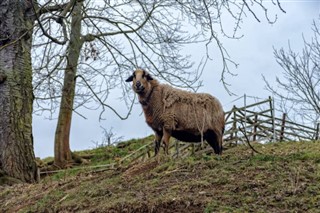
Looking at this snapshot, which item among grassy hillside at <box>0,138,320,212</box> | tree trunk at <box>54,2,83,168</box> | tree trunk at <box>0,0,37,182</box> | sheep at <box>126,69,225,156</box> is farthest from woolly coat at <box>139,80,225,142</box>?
tree trunk at <box>54,2,83,168</box>

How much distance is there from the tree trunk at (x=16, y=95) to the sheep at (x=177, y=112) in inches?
92.1

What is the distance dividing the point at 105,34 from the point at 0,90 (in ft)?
19.2

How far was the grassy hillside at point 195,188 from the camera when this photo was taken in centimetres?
581

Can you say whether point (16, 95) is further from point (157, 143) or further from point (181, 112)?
point (181, 112)

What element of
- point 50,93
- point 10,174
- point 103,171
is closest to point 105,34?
point 50,93

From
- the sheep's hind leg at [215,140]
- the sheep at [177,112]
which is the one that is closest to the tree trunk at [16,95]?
the sheep at [177,112]

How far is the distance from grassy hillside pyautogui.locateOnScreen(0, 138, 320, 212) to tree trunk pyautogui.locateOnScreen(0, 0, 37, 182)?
260 cm

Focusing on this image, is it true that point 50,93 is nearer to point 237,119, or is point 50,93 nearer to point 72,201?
point 237,119

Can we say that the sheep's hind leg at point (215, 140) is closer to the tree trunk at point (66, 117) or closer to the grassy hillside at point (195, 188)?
the grassy hillside at point (195, 188)

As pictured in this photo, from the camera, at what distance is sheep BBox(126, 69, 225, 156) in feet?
33.3

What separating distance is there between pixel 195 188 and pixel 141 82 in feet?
14.0

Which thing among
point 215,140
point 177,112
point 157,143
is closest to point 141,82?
point 177,112

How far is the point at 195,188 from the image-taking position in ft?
21.1

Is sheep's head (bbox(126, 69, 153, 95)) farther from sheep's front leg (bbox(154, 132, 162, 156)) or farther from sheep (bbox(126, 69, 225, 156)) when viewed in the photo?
sheep's front leg (bbox(154, 132, 162, 156))
